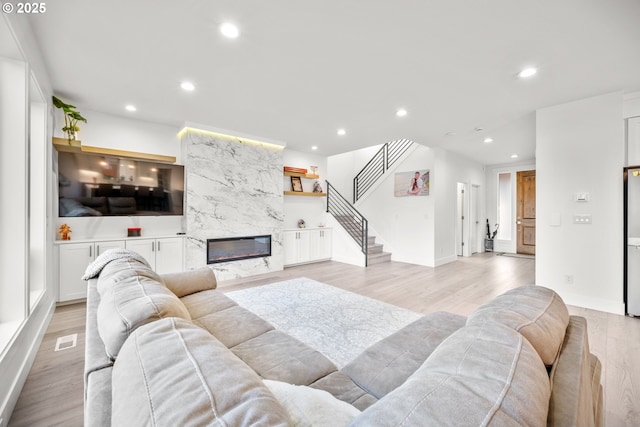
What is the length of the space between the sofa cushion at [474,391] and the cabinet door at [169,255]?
4.44 metres

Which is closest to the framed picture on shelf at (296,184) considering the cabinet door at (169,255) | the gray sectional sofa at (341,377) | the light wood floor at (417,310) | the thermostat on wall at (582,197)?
the light wood floor at (417,310)

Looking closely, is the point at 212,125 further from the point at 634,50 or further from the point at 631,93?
the point at 631,93

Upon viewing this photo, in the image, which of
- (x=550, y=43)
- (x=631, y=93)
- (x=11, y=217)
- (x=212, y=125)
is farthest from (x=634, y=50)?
(x=11, y=217)

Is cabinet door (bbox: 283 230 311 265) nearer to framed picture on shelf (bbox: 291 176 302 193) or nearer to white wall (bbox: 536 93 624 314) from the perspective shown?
framed picture on shelf (bbox: 291 176 302 193)

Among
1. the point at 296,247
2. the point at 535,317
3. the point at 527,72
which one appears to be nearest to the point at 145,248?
the point at 296,247

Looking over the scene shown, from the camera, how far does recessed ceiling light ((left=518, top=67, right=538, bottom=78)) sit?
2791 mm

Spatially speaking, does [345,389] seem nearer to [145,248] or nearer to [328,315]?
[328,315]

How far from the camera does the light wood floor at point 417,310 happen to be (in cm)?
179

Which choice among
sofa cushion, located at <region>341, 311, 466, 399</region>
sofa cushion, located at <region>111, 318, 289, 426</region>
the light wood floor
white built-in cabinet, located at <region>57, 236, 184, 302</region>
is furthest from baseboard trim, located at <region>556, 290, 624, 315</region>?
white built-in cabinet, located at <region>57, 236, 184, 302</region>

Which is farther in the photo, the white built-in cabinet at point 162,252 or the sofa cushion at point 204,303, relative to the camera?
the white built-in cabinet at point 162,252

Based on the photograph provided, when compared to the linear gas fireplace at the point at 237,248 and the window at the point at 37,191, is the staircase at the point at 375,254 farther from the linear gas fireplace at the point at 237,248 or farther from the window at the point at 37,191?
the window at the point at 37,191

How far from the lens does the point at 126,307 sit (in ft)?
3.45

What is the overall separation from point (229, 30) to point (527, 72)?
300 centimetres

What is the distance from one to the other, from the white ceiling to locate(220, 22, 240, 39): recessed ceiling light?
0.19 ft
